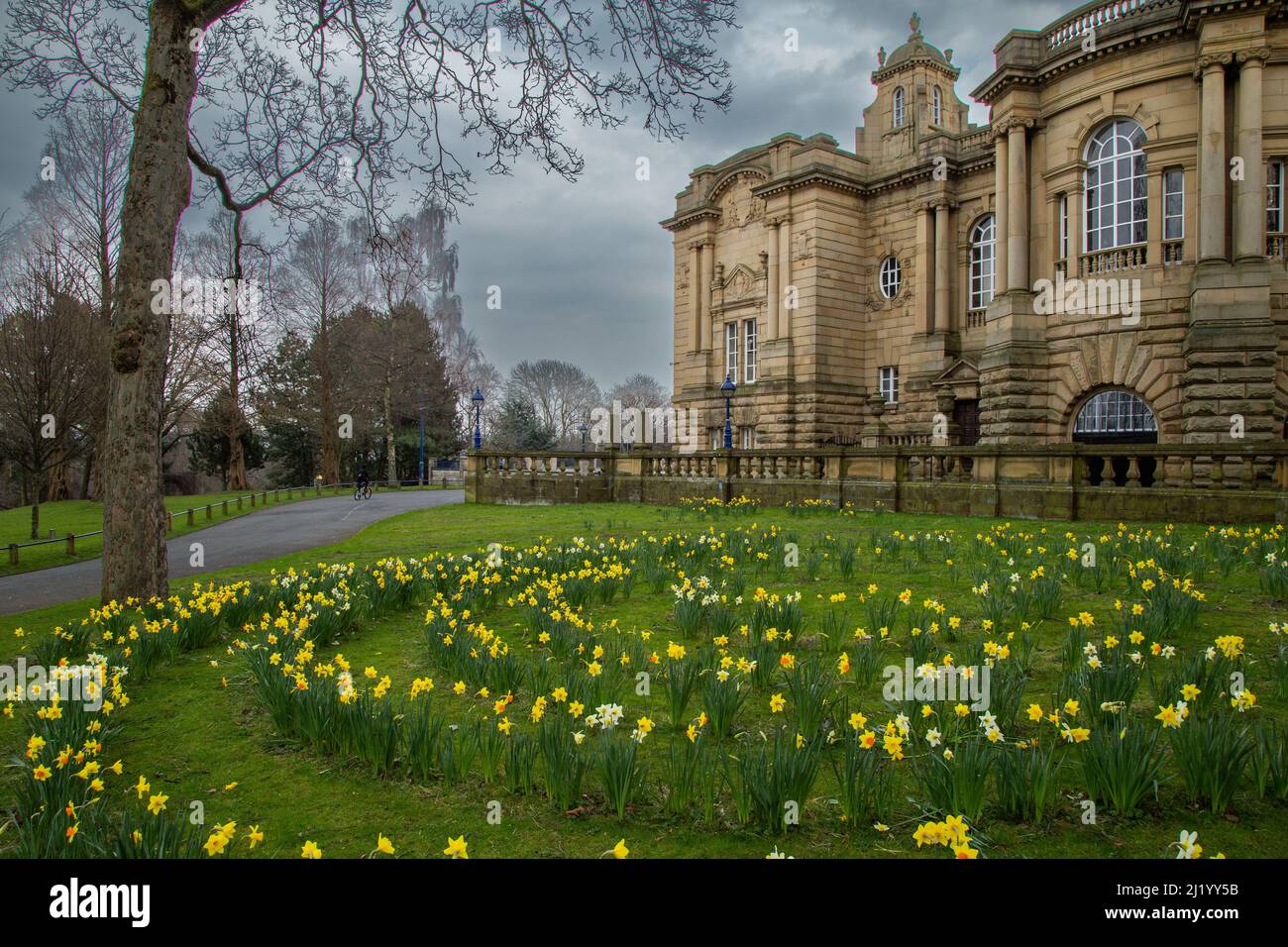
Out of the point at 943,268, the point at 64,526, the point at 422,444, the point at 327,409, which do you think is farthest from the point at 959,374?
the point at 422,444

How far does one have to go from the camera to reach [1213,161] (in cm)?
1967

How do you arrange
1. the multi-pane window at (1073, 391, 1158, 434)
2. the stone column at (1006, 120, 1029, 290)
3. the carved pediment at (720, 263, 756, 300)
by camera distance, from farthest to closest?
1. the carved pediment at (720, 263, 756, 300)
2. the stone column at (1006, 120, 1029, 290)
3. the multi-pane window at (1073, 391, 1158, 434)

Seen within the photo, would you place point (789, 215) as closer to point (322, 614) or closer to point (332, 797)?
point (322, 614)

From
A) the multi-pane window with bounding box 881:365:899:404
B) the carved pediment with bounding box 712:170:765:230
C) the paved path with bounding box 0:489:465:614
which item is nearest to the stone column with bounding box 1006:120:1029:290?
the multi-pane window with bounding box 881:365:899:404

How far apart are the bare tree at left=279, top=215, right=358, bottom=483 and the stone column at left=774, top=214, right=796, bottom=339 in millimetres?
25766

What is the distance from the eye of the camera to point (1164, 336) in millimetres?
20391

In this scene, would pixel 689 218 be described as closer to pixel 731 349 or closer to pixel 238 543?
pixel 731 349

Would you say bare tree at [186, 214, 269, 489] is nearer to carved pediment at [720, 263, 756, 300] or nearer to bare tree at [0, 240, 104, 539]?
bare tree at [0, 240, 104, 539]

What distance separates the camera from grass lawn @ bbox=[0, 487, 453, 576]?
16.3m

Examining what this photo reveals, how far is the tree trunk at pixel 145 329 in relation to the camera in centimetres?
801

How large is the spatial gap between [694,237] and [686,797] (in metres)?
39.2

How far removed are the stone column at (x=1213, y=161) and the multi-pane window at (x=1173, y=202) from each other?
923mm

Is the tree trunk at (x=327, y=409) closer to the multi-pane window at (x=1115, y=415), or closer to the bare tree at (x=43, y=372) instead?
the bare tree at (x=43, y=372)
